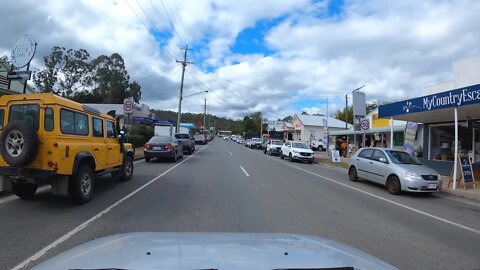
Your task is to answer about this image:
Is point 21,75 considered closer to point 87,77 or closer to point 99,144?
point 99,144

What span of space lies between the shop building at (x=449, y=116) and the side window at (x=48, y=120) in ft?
44.6

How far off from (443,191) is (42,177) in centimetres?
1339

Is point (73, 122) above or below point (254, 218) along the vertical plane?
above

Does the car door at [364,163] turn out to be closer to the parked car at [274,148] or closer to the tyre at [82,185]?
the tyre at [82,185]

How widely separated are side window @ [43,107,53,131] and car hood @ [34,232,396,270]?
235 inches

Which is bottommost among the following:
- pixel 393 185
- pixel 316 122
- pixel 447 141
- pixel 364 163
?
pixel 393 185

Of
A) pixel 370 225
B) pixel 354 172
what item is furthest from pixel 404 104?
pixel 370 225

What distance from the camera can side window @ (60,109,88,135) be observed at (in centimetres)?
844

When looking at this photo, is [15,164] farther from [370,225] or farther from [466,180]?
[466,180]

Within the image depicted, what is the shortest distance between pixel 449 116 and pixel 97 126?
1641cm

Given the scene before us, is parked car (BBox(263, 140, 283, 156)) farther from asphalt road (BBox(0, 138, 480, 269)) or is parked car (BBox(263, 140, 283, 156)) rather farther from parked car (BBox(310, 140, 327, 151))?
asphalt road (BBox(0, 138, 480, 269))

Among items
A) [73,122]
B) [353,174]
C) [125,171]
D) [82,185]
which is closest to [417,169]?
[353,174]

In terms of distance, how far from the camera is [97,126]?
33.9ft

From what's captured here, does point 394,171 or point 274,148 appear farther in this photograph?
point 274,148
